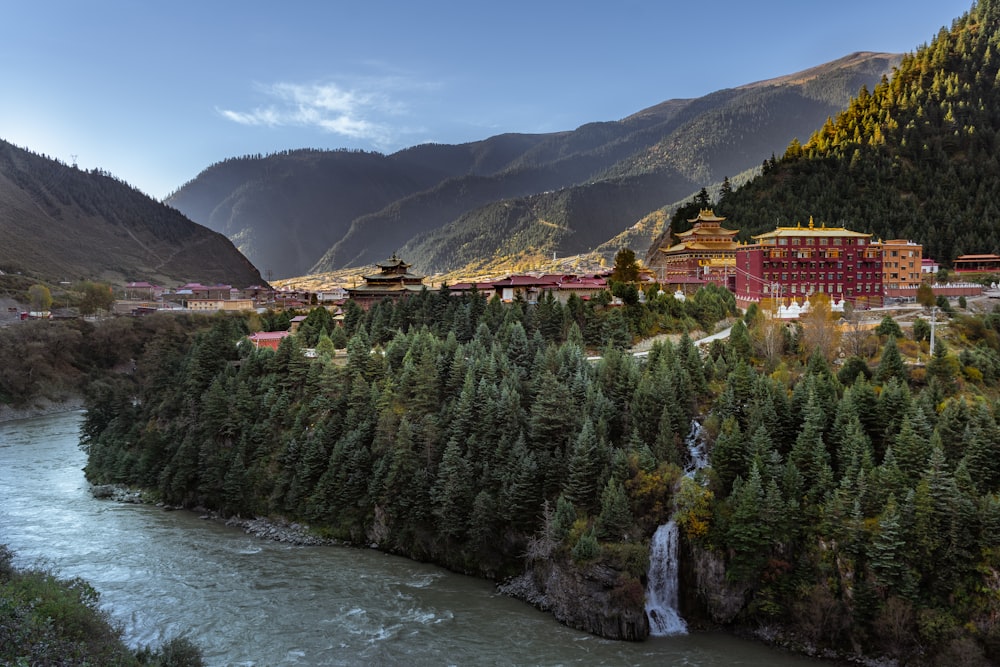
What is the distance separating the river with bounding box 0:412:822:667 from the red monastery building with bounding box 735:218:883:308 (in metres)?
38.5

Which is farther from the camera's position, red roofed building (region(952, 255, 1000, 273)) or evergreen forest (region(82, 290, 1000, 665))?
red roofed building (region(952, 255, 1000, 273))

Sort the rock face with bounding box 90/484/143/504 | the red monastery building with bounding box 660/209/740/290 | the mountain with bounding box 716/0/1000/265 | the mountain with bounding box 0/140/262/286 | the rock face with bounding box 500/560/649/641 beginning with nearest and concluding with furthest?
1. the rock face with bounding box 500/560/649/641
2. the rock face with bounding box 90/484/143/504
3. the red monastery building with bounding box 660/209/740/290
4. the mountain with bounding box 716/0/1000/265
5. the mountain with bounding box 0/140/262/286

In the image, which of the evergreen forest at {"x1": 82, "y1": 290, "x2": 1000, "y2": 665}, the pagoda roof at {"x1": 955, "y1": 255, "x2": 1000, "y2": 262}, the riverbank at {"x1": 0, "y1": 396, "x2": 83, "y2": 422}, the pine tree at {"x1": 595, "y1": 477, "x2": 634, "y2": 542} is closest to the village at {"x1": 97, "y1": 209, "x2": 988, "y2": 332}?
the pagoda roof at {"x1": 955, "y1": 255, "x2": 1000, "y2": 262}

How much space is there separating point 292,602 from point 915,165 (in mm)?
95042

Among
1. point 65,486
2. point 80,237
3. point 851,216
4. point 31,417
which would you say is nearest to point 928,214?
point 851,216

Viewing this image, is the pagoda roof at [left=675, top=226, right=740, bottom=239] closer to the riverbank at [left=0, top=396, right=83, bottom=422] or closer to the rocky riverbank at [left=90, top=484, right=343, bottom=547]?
the rocky riverbank at [left=90, top=484, right=343, bottom=547]

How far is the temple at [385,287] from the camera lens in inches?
2753

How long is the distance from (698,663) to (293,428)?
26949 mm

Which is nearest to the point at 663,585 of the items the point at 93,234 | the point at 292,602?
the point at 292,602

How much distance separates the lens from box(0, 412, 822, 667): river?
26.4 meters

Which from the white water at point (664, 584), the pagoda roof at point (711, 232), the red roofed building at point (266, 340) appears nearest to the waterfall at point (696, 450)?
the white water at point (664, 584)

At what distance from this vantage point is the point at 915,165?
305 ft

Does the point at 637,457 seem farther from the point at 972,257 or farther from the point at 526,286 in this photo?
the point at 972,257

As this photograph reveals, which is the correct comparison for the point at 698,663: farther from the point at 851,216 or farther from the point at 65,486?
the point at 851,216
